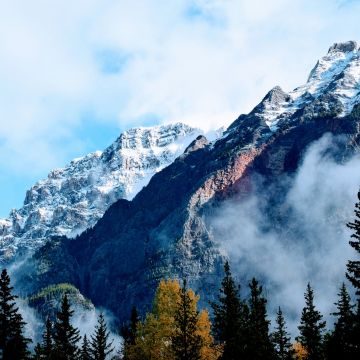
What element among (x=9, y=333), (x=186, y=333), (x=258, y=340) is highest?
(x=9, y=333)

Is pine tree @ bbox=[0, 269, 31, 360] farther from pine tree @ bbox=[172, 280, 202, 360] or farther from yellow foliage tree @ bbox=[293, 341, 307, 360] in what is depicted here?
yellow foliage tree @ bbox=[293, 341, 307, 360]

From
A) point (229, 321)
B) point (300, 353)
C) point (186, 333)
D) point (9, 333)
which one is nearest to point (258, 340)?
point (186, 333)

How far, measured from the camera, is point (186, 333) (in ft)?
197

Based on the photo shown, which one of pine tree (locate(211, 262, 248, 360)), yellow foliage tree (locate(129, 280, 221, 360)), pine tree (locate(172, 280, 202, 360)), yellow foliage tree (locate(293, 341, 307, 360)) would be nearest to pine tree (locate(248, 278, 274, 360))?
pine tree (locate(211, 262, 248, 360))

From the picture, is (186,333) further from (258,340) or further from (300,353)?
(300,353)

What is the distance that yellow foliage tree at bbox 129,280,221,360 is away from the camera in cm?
6172

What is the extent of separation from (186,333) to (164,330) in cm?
301

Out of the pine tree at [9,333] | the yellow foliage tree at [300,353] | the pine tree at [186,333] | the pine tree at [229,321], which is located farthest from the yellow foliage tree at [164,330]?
the yellow foliage tree at [300,353]

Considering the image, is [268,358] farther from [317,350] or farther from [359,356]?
[317,350]

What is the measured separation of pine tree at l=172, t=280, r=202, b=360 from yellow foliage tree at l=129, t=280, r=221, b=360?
0.73 metres

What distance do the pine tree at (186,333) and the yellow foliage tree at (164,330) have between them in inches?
28.7

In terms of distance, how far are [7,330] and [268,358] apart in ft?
79.0

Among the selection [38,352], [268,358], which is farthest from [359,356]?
[38,352]

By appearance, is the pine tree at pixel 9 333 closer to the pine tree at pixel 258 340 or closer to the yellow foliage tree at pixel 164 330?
the yellow foliage tree at pixel 164 330
